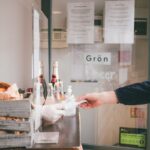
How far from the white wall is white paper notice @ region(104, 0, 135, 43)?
0.99 metres

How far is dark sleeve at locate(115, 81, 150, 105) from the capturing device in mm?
1525

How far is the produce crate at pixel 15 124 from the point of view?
100cm

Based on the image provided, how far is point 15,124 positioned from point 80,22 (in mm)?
2014

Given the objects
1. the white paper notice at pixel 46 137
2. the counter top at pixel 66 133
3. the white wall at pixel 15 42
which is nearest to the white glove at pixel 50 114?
the counter top at pixel 66 133

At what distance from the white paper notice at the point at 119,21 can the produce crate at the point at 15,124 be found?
193cm

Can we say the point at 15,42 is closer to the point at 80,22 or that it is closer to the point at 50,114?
the point at 50,114

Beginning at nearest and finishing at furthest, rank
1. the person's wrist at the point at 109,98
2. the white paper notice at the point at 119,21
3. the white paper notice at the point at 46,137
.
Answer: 1. the white paper notice at the point at 46,137
2. the person's wrist at the point at 109,98
3. the white paper notice at the point at 119,21

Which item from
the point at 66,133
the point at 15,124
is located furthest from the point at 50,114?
the point at 15,124

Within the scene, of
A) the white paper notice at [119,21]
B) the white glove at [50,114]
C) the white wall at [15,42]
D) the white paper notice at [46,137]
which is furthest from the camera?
the white paper notice at [119,21]

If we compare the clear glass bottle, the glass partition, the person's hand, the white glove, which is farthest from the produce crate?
the glass partition

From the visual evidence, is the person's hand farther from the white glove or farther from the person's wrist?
the white glove

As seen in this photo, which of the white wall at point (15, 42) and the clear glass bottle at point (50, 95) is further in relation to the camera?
the clear glass bottle at point (50, 95)

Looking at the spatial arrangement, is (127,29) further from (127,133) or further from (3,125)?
(3,125)

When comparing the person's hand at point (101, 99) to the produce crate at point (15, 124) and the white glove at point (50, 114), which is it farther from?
the produce crate at point (15, 124)
